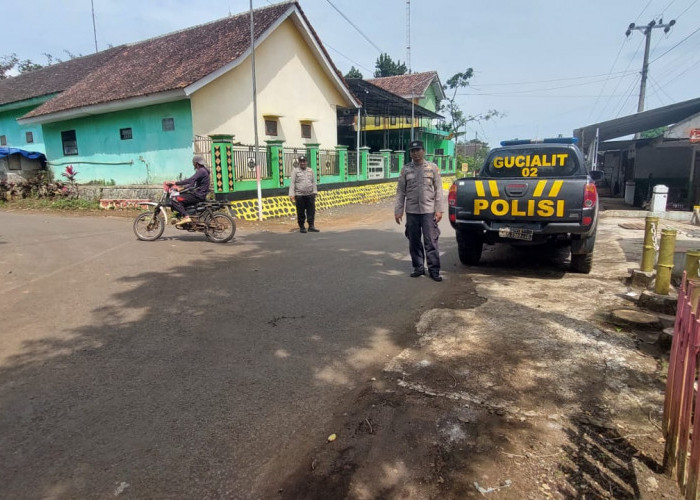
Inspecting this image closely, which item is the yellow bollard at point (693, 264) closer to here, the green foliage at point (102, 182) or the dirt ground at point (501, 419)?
the dirt ground at point (501, 419)

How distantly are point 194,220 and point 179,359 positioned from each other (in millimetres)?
5555

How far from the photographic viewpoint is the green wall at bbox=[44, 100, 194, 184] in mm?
15289

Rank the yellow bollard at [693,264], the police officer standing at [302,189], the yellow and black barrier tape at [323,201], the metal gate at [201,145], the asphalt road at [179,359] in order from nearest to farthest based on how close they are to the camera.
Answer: the asphalt road at [179,359] → the yellow bollard at [693,264] → the police officer standing at [302,189] → the yellow and black barrier tape at [323,201] → the metal gate at [201,145]

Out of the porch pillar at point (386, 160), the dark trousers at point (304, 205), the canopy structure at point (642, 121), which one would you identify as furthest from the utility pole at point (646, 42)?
the dark trousers at point (304, 205)

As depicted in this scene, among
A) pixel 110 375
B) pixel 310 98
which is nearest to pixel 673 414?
pixel 110 375

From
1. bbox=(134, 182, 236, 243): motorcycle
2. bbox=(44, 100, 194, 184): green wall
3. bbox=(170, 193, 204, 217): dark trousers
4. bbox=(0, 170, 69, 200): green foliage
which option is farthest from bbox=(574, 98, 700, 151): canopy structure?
bbox=(0, 170, 69, 200): green foliage

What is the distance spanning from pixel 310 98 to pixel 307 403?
18889 mm

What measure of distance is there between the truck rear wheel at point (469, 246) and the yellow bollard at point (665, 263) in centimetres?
237

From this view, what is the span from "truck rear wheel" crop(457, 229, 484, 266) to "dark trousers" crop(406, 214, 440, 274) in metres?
0.73

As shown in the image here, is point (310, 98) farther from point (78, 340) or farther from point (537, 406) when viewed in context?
point (537, 406)

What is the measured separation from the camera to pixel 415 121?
32344mm

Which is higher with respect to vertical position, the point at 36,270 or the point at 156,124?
the point at 156,124

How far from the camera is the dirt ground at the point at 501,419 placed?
2301 millimetres

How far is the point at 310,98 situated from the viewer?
20281 mm
